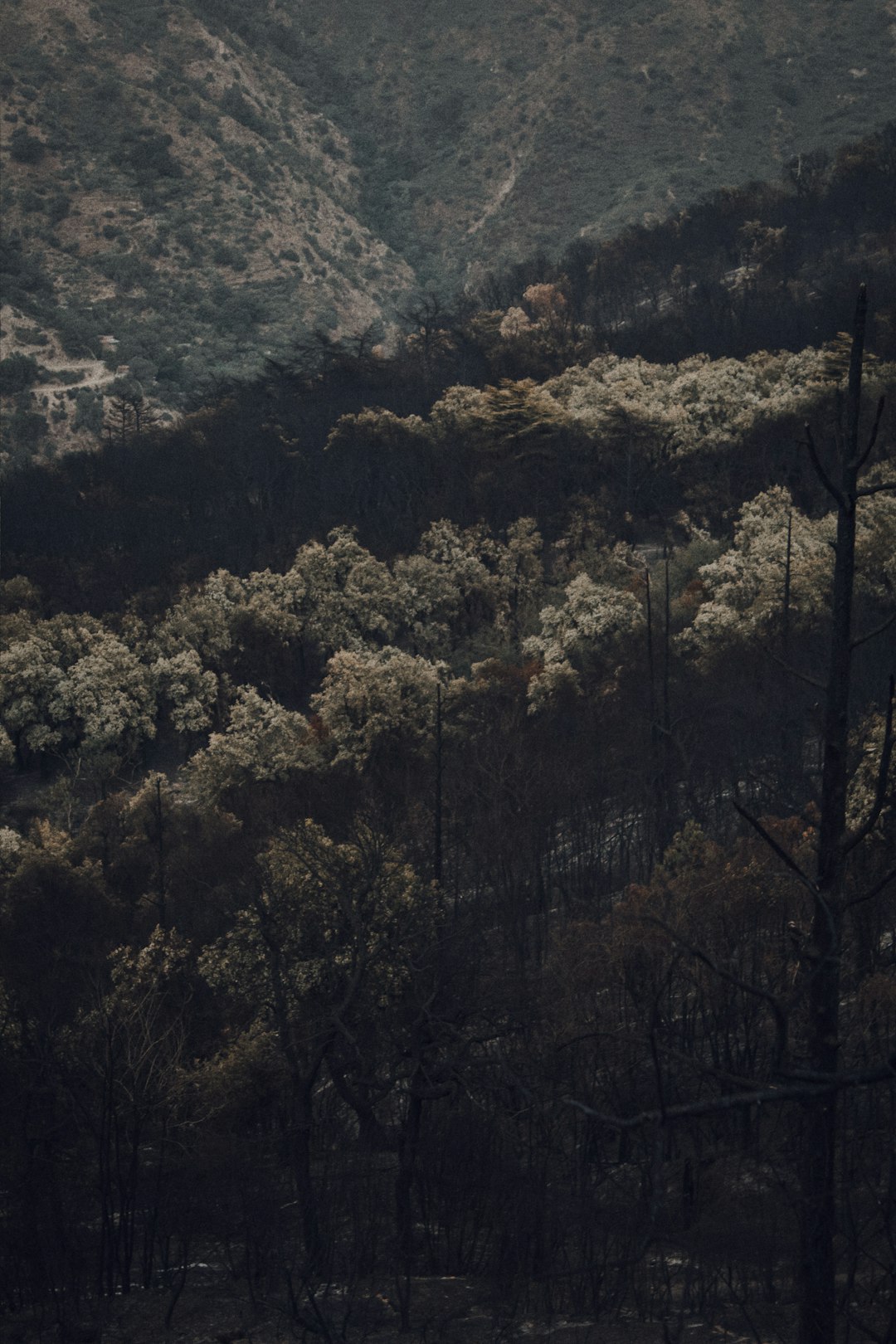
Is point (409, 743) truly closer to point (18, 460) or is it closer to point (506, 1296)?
point (506, 1296)

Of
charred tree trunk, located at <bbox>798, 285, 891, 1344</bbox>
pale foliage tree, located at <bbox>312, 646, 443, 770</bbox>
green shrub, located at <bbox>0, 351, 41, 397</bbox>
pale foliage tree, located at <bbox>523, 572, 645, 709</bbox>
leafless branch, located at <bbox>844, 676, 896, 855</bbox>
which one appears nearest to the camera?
leafless branch, located at <bbox>844, 676, 896, 855</bbox>

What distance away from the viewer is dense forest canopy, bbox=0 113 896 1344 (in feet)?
68.0

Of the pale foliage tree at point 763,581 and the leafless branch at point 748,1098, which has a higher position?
the pale foliage tree at point 763,581

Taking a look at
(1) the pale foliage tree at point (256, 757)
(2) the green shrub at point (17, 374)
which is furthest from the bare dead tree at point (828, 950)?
(2) the green shrub at point (17, 374)

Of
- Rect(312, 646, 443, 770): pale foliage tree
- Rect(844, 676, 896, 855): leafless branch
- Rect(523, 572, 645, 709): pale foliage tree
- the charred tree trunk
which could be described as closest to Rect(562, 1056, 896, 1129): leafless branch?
the charred tree trunk

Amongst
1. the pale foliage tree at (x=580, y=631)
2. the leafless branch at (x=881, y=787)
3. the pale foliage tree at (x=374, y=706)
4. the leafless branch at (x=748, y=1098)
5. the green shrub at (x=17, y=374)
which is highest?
the green shrub at (x=17, y=374)

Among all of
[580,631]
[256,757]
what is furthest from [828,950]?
[580,631]

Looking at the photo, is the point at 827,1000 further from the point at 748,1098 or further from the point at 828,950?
the point at 748,1098

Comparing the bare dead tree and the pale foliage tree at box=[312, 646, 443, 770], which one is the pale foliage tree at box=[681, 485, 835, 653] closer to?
the pale foliage tree at box=[312, 646, 443, 770]

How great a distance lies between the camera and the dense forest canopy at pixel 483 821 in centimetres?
2072

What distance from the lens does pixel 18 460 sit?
143375 millimetres

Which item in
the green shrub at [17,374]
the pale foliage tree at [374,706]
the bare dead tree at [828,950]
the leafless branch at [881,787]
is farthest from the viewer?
the green shrub at [17,374]

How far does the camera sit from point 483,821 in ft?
171

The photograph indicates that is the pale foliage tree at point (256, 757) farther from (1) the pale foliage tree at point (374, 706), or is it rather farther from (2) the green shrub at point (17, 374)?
(2) the green shrub at point (17, 374)
